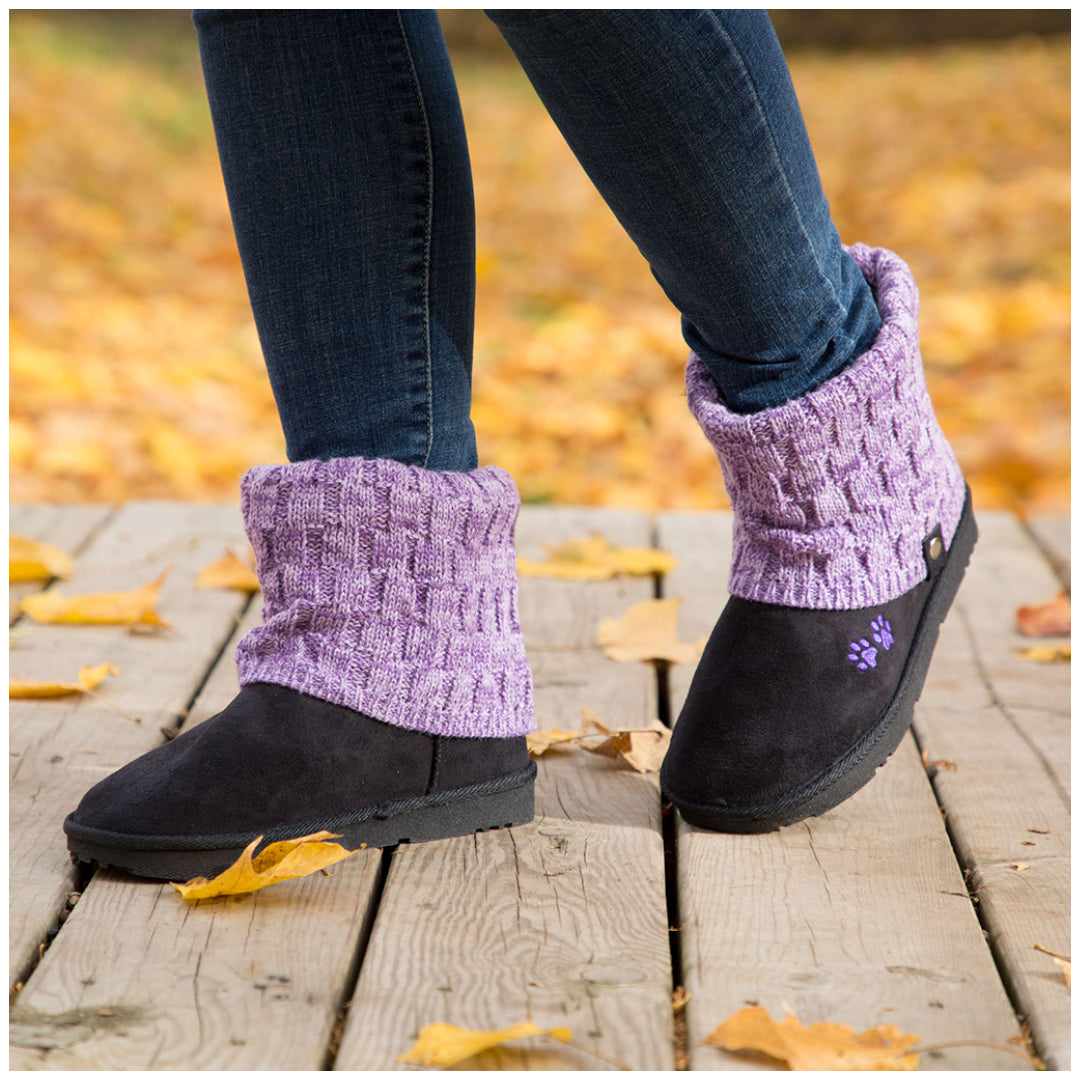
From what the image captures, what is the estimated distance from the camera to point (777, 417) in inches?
35.1

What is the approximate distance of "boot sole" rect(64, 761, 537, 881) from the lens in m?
0.88

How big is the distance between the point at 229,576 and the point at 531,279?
2386 mm

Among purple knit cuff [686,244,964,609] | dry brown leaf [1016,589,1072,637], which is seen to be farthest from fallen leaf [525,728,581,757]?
dry brown leaf [1016,589,1072,637]

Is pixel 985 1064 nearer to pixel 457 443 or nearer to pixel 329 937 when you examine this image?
pixel 329 937

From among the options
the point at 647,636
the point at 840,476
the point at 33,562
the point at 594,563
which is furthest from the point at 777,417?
the point at 33,562

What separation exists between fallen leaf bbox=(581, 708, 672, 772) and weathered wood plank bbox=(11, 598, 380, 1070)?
0.28 m

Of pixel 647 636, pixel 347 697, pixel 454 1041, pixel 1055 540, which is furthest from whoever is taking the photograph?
pixel 1055 540

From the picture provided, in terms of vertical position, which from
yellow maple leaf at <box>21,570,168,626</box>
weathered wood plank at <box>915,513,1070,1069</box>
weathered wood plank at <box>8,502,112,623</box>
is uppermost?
weathered wood plank at <box>8,502,112,623</box>

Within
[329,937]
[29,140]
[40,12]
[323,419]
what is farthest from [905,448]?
[40,12]

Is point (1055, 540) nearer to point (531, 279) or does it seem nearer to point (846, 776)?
point (846, 776)

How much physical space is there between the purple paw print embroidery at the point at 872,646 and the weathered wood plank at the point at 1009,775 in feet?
0.53

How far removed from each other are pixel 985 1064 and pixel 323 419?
1.96ft

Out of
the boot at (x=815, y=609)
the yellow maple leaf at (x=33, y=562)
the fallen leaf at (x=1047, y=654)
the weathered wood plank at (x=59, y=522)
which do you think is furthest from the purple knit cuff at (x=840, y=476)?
the weathered wood plank at (x=59, y=522)

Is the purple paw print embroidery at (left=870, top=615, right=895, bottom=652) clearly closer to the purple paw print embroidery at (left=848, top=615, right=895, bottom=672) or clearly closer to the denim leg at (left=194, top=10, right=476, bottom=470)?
the purple paw print embroidery at (left=848, top=615, right=895, bottom=672)
